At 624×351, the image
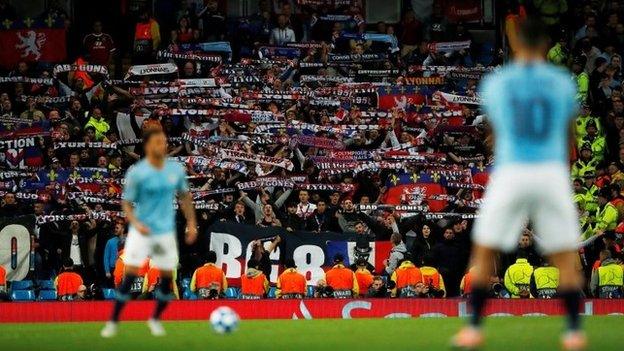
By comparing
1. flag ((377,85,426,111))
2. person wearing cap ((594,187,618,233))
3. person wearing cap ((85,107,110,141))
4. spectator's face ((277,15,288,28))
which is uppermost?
spectator's face ((277,15,288,28))

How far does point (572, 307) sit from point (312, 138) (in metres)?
17.2

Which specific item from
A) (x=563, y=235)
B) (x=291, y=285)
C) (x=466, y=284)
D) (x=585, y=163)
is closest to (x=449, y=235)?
(x=466, y=284)

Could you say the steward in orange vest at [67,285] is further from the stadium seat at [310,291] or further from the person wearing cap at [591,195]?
the person wearing cap at [591,195]

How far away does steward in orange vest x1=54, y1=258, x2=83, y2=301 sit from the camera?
24172mm

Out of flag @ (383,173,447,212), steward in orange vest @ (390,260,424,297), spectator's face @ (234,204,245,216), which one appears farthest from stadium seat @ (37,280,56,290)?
flag @ (383,173,447,212)

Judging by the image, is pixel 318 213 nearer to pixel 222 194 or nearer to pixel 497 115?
pixel 222 194

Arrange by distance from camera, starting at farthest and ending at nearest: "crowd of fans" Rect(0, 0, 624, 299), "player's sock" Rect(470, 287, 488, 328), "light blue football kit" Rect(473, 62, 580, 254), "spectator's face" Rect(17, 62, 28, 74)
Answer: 1. "spectator's face" Rect(17, 62, 28, 74)
2. "crowd of fans" Rect(0, 0, 624, 299)
3. "player's sock" Rect(470, 287, 488, 328)
4. "light blue football kit" Rect(473, 62, 580, 254)

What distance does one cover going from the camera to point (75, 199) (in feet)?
86.3

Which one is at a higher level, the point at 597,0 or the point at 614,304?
the point at 597,0

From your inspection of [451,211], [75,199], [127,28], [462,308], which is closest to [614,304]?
[462,308]

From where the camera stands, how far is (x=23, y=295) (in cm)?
2445

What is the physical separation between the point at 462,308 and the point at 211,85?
888 cm

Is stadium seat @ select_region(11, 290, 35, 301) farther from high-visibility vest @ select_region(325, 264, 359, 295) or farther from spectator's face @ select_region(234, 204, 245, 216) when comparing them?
high-visibility vest @ select_region(325, 264, 359, 295)

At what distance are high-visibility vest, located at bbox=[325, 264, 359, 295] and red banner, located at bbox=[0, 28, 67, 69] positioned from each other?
33.6 feet
